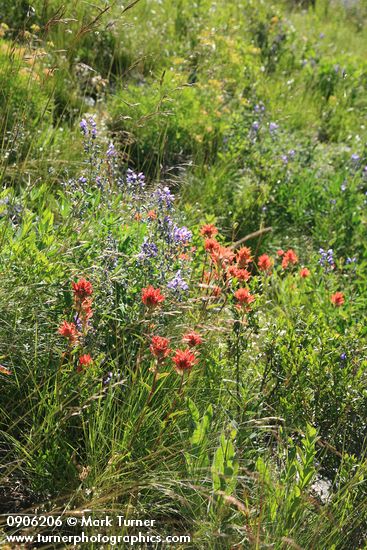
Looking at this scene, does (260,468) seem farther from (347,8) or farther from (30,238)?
(347,8)

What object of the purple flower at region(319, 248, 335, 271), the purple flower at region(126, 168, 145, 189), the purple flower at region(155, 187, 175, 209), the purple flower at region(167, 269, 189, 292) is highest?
the purple flower at region(155, 187, 175, 209)

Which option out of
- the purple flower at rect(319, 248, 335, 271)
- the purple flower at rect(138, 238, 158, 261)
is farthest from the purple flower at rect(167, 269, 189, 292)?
the purple flower at rect(319, 248, 335, 271)

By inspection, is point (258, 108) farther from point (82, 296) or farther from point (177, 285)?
point (82, 296)

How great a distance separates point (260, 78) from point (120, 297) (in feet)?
14.0

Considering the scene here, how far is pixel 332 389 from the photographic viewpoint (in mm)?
2936

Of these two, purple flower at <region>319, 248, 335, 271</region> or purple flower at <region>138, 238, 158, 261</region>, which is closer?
purple flower at <region>138, 238, 158, 261</region>

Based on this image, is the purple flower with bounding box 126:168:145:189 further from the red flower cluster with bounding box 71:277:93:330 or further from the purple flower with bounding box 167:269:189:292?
the red flower cluster with bounding box 71:277:93:330

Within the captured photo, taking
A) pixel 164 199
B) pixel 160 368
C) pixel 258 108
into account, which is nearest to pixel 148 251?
pixel 164 199

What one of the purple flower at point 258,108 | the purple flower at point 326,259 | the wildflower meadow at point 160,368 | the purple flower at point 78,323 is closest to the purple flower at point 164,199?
the wildflower meadow at point 160,368

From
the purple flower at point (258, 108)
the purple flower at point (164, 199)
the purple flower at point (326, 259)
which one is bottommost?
the purple flower at point (326, 259)

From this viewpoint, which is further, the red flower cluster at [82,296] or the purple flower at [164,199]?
the purple flower at [164,199]

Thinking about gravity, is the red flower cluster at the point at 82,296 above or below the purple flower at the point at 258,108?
above

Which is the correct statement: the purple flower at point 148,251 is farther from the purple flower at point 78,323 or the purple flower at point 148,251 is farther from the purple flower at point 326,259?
the purple flower at point 326,259

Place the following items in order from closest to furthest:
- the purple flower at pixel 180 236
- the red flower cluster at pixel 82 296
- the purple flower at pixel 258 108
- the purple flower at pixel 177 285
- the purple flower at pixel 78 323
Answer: the red flower cluster at pixel 82 296, the purple flower at pixel 78 323, the purple flower at pixel 177 285, the purple flower at pixel 180 236, the purple flower at pixel 258 108
